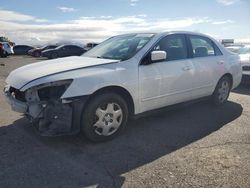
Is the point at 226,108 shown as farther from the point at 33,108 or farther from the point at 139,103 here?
the point at 33,108

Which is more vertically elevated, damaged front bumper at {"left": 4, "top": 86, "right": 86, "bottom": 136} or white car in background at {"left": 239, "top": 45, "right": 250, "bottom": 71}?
white car in background at {"left": 239, "top": 45, "right": 250, "bottom": 71}

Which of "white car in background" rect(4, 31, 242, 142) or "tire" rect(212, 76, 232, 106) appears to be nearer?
"white car in background" rect(4, 31, 242, 142)

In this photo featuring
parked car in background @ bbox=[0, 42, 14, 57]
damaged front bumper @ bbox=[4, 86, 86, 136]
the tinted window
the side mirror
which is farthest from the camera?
parked car in background @ bbox=[0, 42, 14, 57]

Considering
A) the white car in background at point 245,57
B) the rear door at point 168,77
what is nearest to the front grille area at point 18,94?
the rear door at point 168,77

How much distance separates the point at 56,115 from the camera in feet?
12.8

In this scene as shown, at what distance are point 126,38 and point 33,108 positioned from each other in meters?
2.31

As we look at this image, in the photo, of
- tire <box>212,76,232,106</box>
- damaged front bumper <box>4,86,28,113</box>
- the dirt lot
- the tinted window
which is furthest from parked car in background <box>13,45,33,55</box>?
the tinted window

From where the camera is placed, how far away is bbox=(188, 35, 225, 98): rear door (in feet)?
18.2

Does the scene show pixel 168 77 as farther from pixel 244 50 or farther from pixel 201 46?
pixel 244 50

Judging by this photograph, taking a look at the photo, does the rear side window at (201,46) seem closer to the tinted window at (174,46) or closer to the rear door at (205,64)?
the rear door at (205,64)

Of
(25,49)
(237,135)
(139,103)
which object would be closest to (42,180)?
(139,103)

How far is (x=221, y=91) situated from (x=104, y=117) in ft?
10.5

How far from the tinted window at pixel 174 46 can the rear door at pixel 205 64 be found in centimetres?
23

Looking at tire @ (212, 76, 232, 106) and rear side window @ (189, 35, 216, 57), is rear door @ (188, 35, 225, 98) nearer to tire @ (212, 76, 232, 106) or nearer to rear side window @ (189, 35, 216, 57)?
rear side window @ (189, 35, 216, 57)
